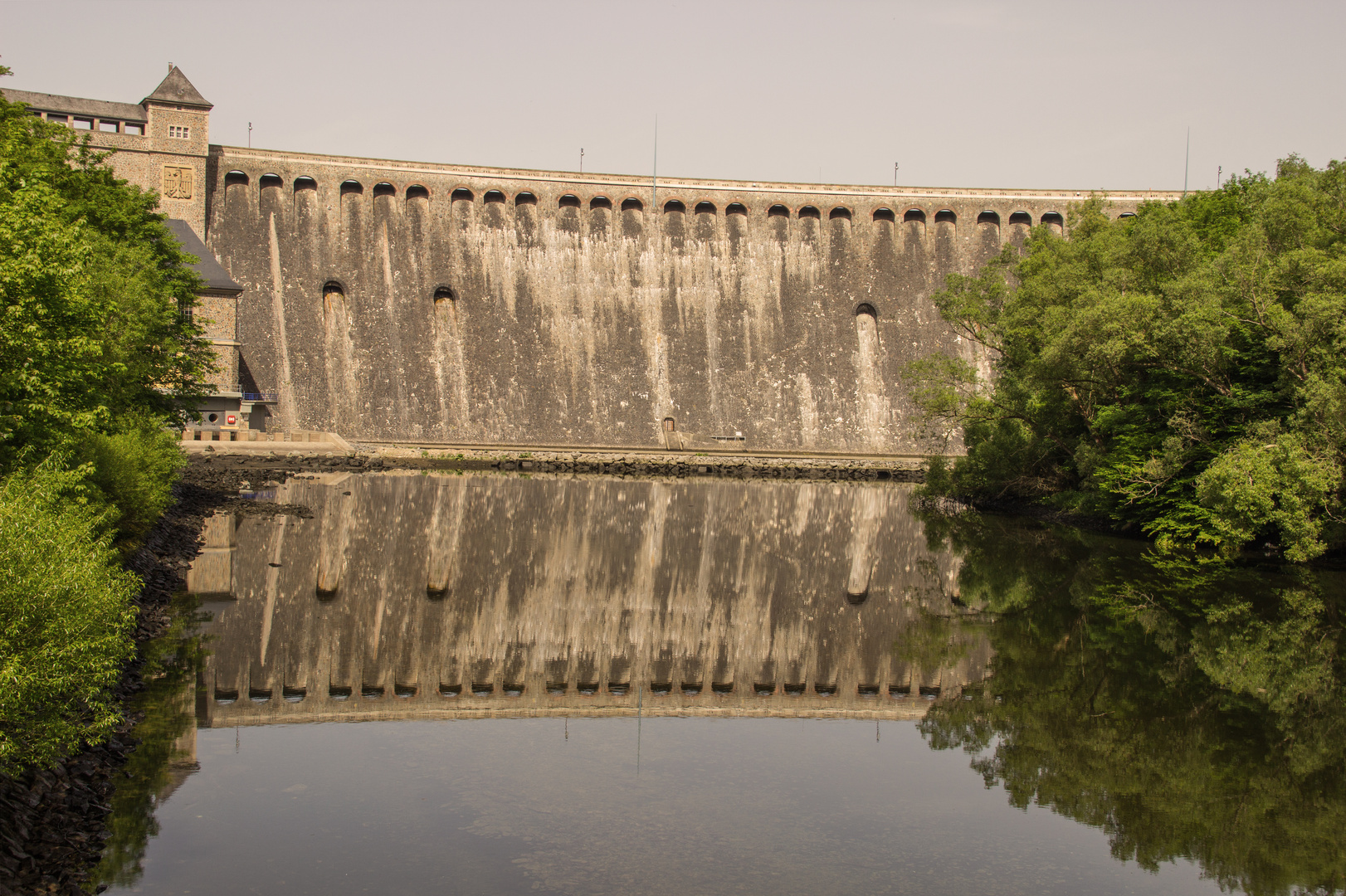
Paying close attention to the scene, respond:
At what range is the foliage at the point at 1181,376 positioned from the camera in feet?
80.7

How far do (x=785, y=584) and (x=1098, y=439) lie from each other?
1681 centimetres

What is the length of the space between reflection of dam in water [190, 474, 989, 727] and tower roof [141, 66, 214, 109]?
106ft

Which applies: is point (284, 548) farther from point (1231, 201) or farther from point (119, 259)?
point (1231, 201)

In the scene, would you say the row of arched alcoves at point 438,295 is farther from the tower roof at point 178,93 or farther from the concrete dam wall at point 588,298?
the tower roof at point 178,93

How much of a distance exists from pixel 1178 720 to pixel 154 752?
1110cm

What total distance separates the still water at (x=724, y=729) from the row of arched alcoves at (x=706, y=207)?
138ft

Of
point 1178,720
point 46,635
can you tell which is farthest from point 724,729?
point 46,635

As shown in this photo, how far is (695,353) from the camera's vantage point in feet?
215

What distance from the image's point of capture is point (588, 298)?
65125 millimetres

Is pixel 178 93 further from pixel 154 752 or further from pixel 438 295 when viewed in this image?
pixel 154 752

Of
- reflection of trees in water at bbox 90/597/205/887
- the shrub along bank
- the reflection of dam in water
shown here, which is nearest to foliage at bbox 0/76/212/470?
the shrub along bank

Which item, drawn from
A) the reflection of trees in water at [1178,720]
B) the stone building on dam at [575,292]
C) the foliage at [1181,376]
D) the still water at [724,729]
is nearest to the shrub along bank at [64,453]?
the still water at [724,729]

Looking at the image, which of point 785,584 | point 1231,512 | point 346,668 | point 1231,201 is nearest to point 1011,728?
point 346,668

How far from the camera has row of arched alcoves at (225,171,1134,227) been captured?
6328cm
